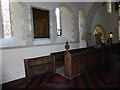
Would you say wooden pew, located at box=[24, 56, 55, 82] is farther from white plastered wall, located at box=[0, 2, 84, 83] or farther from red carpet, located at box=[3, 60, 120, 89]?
white plastered wall, located at box=[0, 2, 84, 83]

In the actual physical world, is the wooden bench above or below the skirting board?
above

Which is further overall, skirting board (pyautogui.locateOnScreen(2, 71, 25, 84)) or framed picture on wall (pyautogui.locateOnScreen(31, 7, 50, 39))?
framed picture on wall (pyautogui.locateOnScreen(31, 7, 50, 39))

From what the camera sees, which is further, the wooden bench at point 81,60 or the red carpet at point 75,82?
the wooden bench at point 81,60

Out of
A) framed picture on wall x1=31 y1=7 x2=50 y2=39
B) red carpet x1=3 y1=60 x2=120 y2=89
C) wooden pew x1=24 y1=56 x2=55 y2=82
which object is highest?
framed picture on wall x1=31 y1=7 x2=50 y2=39

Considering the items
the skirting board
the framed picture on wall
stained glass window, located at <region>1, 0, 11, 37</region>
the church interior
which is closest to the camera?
the church interior

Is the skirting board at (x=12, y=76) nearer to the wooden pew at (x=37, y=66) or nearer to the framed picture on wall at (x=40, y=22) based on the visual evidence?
the wooden pew at (x=37, y=66)

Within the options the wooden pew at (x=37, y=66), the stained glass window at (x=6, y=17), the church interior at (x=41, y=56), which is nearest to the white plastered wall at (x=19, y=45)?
the church interior at (x=41, y=56)

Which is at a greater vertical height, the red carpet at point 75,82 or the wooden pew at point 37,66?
the wooden pew at point 37,66

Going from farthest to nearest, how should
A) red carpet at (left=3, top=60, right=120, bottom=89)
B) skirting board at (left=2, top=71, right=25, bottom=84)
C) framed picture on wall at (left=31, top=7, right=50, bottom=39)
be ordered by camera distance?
framed picture on wall at (left=31, top=7, right=50, bottom=39) → skirting board at (left=2, top=71, right=25, bottom=84) → red carpet at (left=3, top=60, right=120, bottom=89)

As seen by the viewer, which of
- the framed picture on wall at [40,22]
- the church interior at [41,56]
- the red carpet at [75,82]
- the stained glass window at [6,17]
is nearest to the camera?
the red carpet at [75,82]

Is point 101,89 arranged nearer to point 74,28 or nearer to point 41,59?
point 41,59

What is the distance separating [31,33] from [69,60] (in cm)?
168

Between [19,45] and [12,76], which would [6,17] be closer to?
[19,45]

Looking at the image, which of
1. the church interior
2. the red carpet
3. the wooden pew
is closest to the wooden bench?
the church interior
